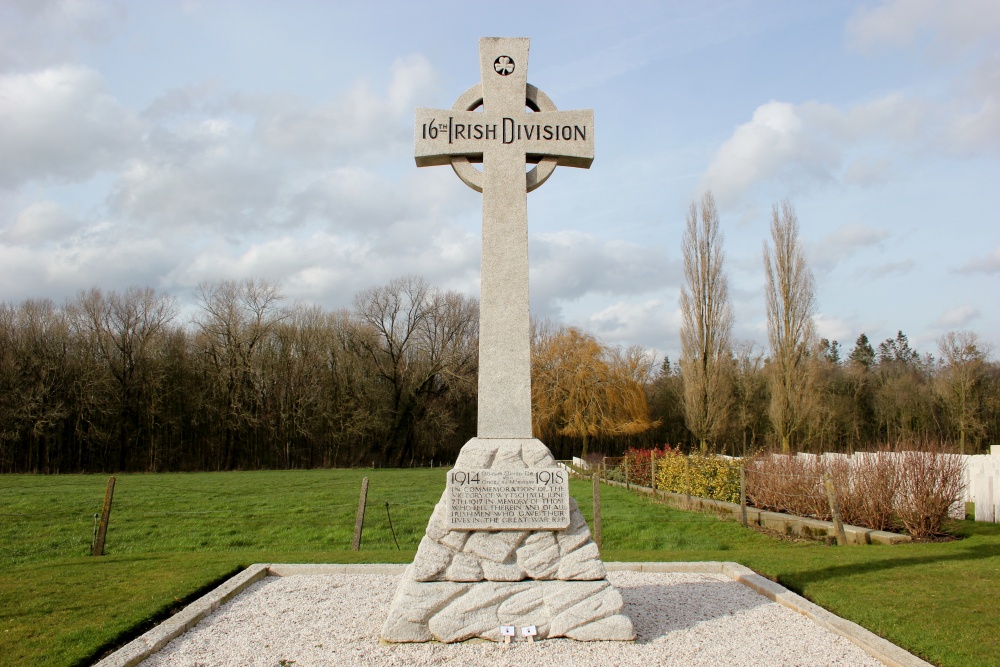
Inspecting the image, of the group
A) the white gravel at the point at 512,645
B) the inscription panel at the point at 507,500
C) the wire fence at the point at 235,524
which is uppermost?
the inscription panel at the point at 507,500

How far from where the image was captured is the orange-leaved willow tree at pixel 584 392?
34.8 meters

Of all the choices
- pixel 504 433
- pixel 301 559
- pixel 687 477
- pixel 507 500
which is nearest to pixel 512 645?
pixel 507 500

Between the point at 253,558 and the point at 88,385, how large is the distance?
107ft

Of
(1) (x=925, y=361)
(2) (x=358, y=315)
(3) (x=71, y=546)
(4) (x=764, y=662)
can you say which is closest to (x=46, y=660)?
(4) (x=764, y=662)

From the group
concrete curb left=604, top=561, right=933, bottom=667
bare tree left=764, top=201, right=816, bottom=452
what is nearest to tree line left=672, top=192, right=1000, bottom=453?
bare tree left=764, top=201, right=816, bottom=452

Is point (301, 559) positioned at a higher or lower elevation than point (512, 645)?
lower

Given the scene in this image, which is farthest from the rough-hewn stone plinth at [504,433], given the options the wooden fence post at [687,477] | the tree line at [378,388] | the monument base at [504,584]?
the tree line at [378,388]

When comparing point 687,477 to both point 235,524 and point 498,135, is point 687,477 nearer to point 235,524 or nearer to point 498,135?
A: point 235,524

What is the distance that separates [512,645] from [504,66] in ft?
14.8

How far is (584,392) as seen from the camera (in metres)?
35.2

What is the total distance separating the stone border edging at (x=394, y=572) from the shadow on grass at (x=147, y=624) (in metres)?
0.16

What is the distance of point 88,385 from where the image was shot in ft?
116

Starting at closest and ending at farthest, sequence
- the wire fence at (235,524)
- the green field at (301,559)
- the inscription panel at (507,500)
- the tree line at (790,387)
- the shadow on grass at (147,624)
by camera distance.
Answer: the shadow on grass at (147,624)
the inscription panel at (507,500)
the green field at (301,559)
the wire fence at (235,524)
the tree line at (790,387)

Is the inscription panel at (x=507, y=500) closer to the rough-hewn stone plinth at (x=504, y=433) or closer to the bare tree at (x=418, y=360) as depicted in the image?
the rough-hewn stone plinth at (x=504, y=433)
